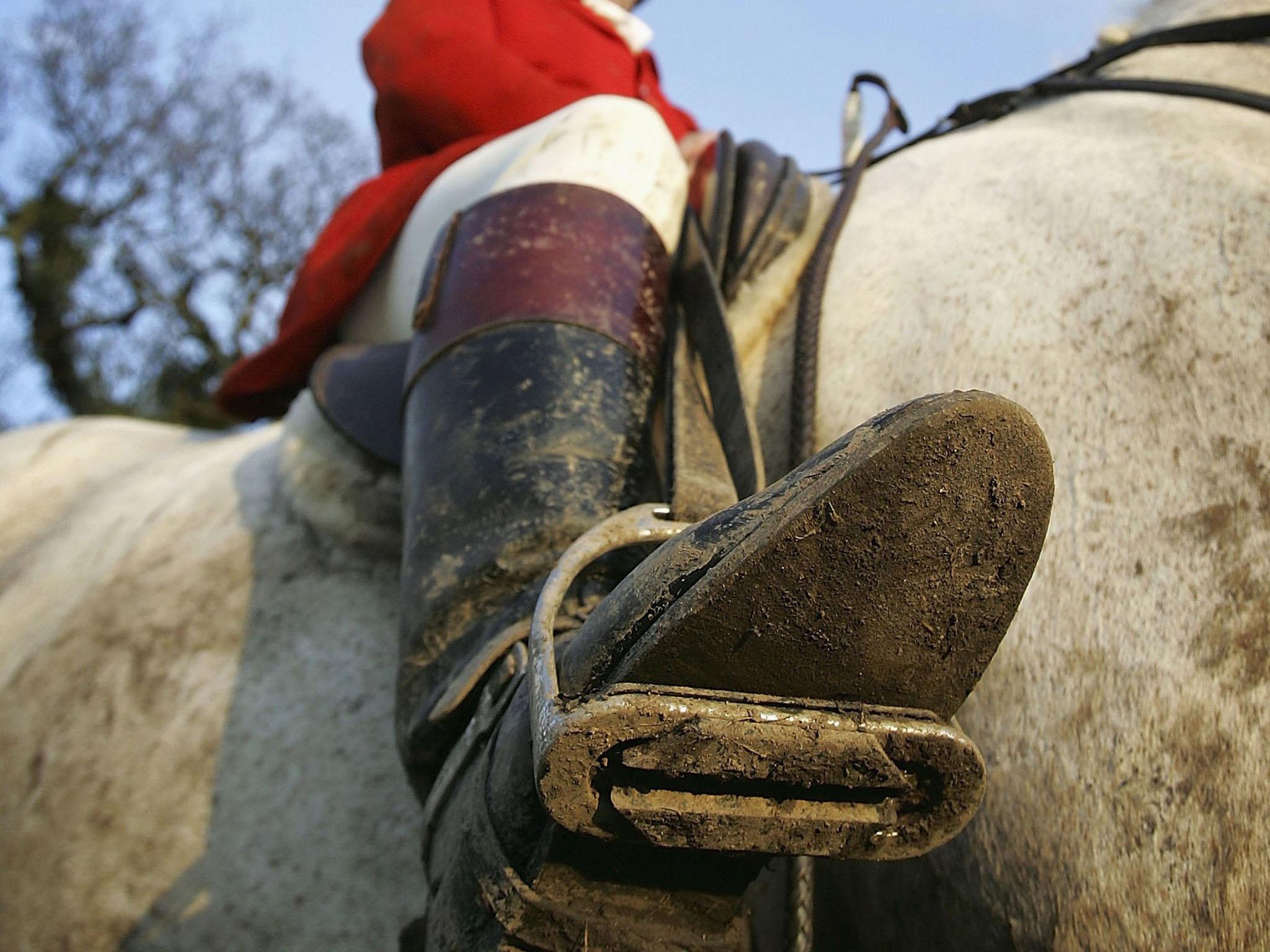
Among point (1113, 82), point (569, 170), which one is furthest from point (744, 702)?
point (1113, 82)

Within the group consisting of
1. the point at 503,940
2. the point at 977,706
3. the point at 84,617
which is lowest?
the point at 84,617

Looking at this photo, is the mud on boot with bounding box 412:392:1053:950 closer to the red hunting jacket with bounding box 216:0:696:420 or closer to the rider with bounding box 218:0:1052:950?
the rider with bounding box 218:0:1052:950

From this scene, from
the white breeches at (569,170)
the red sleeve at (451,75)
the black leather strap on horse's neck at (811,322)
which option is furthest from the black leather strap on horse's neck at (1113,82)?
the red sleeve at (451,75)

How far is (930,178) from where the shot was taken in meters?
1.29

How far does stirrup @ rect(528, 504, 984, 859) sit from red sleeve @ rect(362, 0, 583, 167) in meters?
1.20

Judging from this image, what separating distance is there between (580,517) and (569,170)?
1.61ft

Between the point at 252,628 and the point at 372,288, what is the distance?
54 cm

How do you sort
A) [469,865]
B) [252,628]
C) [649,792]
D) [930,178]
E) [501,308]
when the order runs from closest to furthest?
[649,792] → [469,865] → [501,308] → [930,178] → [252,628]

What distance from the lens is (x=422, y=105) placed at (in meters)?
1.64

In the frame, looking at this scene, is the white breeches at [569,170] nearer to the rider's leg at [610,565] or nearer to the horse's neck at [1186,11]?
the rider's leg at [610,565]

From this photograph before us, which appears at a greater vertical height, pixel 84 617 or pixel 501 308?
pixel 501 308

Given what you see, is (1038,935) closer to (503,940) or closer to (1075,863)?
(1075,863)

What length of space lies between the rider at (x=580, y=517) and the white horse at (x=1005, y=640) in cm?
18

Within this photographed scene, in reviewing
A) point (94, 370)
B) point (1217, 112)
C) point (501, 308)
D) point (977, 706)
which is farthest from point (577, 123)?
point (94, 370)
